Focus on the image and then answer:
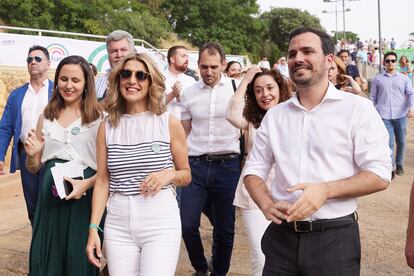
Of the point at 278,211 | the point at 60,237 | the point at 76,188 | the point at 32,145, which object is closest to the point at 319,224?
the point at 278,211

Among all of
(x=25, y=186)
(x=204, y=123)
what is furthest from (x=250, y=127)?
(x=25, y=186)

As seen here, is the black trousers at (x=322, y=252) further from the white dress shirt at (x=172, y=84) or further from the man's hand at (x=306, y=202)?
the white dress shirt at (x=172, y=84)

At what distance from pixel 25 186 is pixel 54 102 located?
1.47 m

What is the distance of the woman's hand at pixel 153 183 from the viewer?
10.1 ft

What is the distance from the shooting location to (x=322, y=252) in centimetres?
260

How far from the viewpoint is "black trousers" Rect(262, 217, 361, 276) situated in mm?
2602

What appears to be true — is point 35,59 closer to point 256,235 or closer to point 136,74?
point 136,74

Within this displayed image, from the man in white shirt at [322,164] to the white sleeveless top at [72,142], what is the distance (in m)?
1.43

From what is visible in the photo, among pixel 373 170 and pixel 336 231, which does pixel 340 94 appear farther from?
pixel 336 231

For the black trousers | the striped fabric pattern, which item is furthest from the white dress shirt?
the black trousers

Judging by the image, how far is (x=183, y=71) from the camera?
6559 mm

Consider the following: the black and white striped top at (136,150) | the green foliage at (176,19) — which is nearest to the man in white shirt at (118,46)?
the black and white striped top at (136,150)

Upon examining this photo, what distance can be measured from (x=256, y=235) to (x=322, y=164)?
1.39m

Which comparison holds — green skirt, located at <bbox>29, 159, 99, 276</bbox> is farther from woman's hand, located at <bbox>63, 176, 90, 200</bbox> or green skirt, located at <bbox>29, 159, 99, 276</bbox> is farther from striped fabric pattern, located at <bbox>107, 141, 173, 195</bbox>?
striped fabric pattern, located at <bbox>107, 141, 173, 195</bbox>
